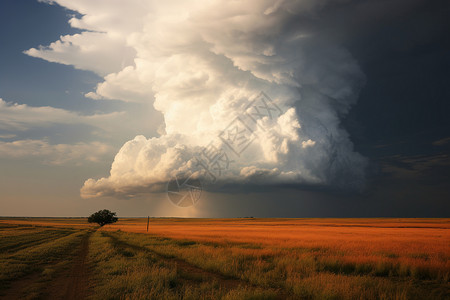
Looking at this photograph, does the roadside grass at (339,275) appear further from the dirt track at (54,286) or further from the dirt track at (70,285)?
the dirt track at (54,286)

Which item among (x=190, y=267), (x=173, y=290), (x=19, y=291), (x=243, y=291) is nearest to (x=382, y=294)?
(x=243, y=291)

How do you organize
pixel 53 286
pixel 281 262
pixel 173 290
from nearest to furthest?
pixel 173 290, pixel 53 286, pixel 281 262

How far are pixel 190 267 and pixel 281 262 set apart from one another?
5.36m

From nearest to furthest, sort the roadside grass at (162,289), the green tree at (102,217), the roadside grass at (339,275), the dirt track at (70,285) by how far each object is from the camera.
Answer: the roadside grass at (162,289) → the roadside grass at (339,275) → the dirt track at (70,285) → the green tree at (102,217)

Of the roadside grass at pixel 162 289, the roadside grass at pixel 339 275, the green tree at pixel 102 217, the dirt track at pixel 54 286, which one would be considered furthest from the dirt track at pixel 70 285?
the green tree at pixel 102 217

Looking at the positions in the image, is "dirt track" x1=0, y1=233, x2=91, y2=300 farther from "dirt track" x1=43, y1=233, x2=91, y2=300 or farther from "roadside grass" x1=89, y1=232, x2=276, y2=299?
"roadside grass" x1=89, y1=232, x2=276, y2=299

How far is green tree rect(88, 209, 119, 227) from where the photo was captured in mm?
109438

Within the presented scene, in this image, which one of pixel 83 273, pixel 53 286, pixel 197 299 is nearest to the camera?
pixel 197 299

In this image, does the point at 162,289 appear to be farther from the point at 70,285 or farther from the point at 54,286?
the point at 54,286

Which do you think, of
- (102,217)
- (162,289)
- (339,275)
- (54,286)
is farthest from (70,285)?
(102,217)

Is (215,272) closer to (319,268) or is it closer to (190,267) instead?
(190,267)

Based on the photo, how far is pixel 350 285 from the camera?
10789mm

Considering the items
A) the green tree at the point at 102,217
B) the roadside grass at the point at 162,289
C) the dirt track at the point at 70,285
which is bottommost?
the green tree at the point at 102,217

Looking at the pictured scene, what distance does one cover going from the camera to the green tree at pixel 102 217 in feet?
359
